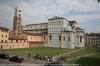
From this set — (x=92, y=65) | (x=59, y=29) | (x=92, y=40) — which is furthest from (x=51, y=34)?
(x=92, y=65)

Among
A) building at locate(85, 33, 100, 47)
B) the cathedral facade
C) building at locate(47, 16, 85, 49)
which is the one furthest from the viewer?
building at locate(85, 33, 100, 47)

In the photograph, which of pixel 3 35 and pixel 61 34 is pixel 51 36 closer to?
pixel 61 34

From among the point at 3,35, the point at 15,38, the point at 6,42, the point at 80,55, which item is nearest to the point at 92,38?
the point at 15,38

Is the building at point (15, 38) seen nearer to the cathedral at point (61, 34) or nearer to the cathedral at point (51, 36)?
the cathedral at point (51, 36)

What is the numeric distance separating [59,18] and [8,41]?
3290cm

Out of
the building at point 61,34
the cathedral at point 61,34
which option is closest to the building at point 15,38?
the cathedral at point 61,34

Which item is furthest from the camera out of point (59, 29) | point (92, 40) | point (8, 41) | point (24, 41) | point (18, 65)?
point (92, 40)

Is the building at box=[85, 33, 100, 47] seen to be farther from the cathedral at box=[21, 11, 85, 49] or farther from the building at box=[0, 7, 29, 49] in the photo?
the building at box=[0, 7, 29, 49]

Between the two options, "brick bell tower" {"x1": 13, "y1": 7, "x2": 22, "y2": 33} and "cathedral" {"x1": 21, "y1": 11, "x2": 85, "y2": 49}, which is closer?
"cathedral" {"x1": 21, "y1": 11, "x2": 85, "y2": 49}

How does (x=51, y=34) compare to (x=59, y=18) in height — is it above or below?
below

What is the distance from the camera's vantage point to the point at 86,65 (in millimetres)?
49875

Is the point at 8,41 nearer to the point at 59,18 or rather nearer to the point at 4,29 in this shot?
the point at 4,29

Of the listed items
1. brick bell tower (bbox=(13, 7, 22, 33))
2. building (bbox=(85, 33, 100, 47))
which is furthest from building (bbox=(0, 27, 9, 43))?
building (bbox=(85, 33, 100, 47))

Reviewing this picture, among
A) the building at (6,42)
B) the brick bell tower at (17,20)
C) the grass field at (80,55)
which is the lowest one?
the grass field at (80,55)
